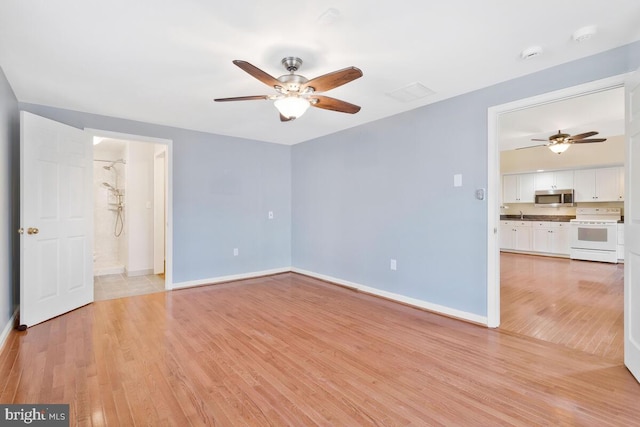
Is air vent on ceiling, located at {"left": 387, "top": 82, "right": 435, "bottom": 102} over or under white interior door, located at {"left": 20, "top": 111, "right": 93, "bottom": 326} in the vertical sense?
over

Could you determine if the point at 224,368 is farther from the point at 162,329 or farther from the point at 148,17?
the point at 148,17

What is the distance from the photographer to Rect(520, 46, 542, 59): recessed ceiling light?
230 cm

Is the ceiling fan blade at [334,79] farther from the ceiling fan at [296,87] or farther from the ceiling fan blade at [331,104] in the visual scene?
the ceiling fan blade at [331,104]

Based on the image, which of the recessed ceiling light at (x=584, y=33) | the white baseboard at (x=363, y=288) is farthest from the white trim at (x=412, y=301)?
the recessed ceiling light at (x=584, y=33)

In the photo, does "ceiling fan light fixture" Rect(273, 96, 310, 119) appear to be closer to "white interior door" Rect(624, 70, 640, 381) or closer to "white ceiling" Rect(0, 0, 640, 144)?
"white ceiling" Rect(0, 0, 640, 144)

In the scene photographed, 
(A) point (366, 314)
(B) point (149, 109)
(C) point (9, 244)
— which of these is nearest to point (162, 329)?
(C) point (9, 244)

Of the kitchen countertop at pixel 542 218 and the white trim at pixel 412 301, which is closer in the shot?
the white trim at pixel 412 301

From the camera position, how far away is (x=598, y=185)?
6.78 meters

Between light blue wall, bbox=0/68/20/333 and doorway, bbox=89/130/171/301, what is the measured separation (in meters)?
1.71

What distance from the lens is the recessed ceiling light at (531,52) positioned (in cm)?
230

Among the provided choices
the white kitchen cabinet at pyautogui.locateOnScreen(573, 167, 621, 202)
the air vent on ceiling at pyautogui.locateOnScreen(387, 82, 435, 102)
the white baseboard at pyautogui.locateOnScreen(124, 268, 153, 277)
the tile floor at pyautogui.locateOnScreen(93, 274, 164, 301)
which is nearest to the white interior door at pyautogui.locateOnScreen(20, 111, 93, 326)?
the tile floor at pyautogui.locateOnScreen(93, 274, 164, 301)

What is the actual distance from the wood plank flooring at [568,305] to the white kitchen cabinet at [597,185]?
1.58m

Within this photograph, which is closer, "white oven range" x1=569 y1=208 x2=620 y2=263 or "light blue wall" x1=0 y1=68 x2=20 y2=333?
"light blue wall" x1=0 y1=68 x2=20 y2=333

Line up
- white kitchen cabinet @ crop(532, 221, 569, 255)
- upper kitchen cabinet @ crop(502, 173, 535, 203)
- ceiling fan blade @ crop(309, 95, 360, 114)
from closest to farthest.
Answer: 1. ceiling fan blade @ crop(309, 95, 360, 114)
2. white kitchen cabinet @ crop(532, 221, 569, 255)
3. upper kitchen cabinet @ crop(502, 173, 535, 203)
